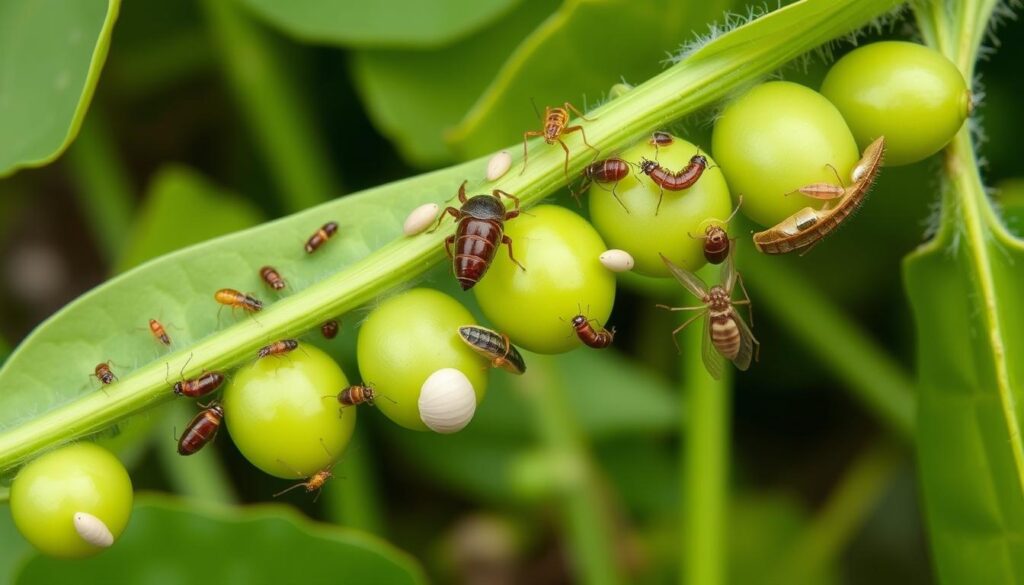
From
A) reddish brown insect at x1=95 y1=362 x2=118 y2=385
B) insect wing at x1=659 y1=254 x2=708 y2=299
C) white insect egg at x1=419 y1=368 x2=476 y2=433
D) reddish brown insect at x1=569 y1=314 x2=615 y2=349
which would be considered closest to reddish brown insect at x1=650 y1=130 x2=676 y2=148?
insect wing at x1=659 y1=254 x2=708 y2=299

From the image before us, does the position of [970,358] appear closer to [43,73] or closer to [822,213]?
[822,213]

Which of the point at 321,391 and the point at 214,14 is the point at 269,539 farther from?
the point at 214,14

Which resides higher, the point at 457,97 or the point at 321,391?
the point at 457,97

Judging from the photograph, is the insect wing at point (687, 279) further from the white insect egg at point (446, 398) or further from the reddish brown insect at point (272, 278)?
the reddish brown insect at point (272, 278)

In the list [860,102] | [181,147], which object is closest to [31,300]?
[181,147]

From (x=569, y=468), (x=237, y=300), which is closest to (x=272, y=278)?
(x=237, y=300)
